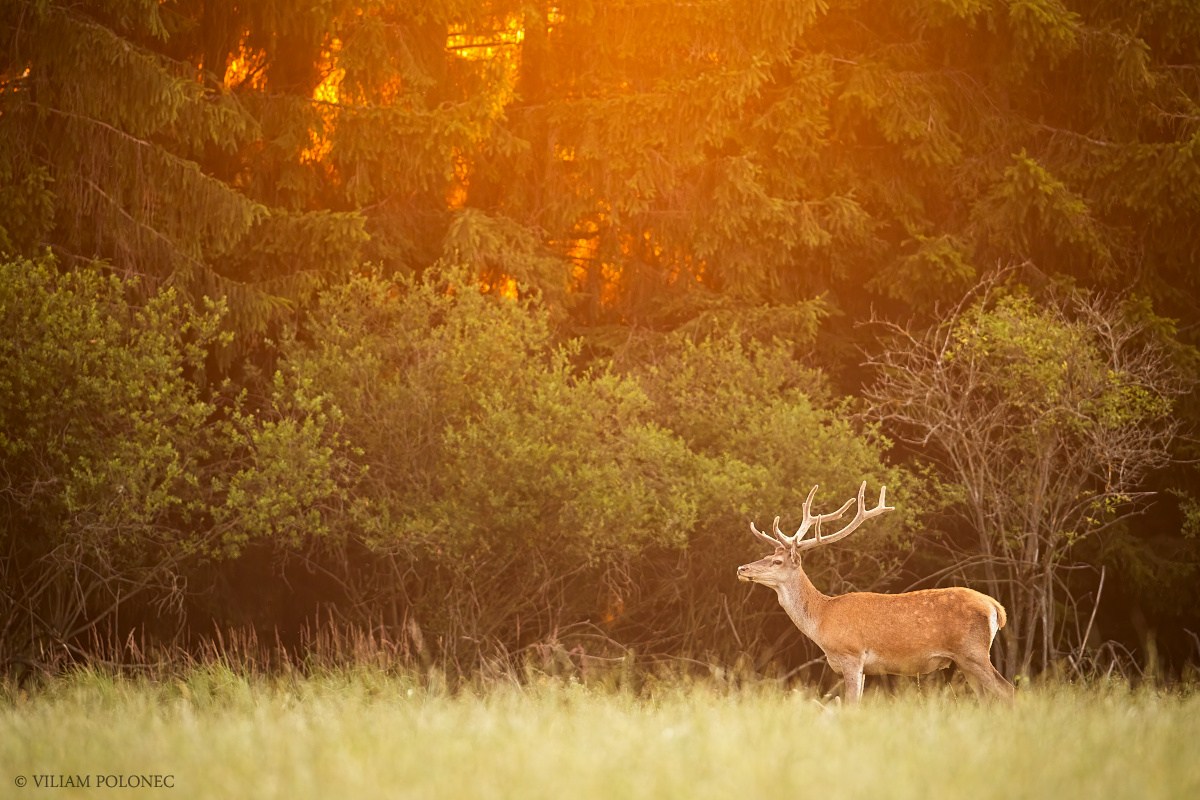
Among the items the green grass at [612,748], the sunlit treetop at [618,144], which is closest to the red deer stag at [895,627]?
the green grass at [612,748]

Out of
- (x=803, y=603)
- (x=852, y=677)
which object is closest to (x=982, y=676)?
(x=852, y=677)

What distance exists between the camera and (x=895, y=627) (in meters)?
11.0

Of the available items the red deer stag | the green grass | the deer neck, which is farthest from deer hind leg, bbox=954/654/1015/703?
the green grass

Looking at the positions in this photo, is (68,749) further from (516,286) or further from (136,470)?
(516,286)

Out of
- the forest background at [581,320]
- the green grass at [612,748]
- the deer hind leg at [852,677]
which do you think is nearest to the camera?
the green grass at [612,748]

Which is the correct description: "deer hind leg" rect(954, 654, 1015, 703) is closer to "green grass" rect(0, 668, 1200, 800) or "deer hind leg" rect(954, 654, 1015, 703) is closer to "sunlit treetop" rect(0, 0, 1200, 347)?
"green grass" rect(0, 668, 1200, 800)

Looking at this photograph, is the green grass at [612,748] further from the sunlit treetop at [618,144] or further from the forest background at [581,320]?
the sunlit treetop at [618,144]

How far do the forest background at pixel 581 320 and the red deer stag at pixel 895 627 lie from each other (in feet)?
4.87

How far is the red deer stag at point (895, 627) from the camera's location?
10766 millimetres

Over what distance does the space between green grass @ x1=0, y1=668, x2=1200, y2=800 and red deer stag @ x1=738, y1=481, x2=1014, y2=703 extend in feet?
5.99

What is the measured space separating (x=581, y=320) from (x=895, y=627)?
8.67 m

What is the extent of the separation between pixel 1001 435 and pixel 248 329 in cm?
827

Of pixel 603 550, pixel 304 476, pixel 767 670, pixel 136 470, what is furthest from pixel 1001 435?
pixel 136 470

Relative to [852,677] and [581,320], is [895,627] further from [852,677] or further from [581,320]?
[581,320]
